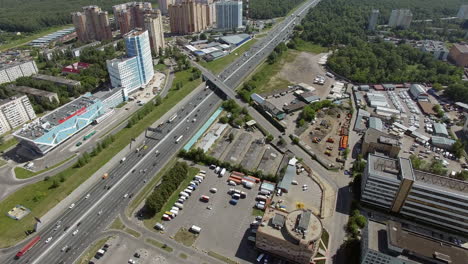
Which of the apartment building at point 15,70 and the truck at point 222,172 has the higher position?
the apartment building at point 15,70

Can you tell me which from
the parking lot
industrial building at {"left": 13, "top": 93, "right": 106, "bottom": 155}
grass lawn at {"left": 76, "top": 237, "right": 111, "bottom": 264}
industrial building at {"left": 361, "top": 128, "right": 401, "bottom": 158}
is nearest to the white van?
the parking lot

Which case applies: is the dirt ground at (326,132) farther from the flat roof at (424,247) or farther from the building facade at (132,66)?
the building facade at (132,66)

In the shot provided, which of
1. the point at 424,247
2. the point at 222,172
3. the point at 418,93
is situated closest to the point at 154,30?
the point at 222,172

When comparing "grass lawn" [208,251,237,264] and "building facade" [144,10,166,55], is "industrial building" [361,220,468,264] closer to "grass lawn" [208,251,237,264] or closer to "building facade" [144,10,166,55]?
"grass lawn" [208,251,237,264]

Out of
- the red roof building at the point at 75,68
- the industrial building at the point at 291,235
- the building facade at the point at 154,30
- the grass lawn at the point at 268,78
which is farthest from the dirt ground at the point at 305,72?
the red roof building at the point at 75,68

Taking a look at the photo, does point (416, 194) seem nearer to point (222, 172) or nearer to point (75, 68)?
point (222, 172)
